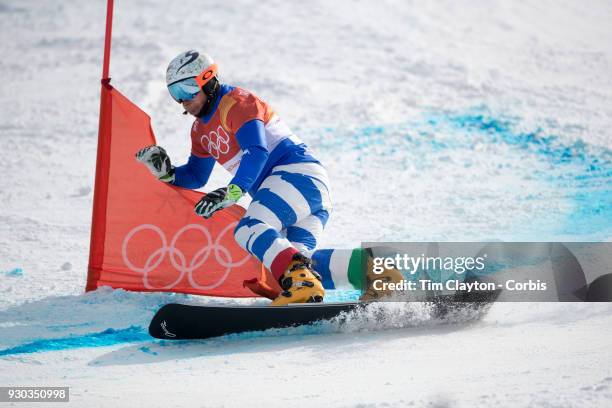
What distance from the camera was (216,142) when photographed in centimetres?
515

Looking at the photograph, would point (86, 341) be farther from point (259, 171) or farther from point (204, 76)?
point (204, 76)

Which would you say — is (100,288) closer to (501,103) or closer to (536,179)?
(536,179)

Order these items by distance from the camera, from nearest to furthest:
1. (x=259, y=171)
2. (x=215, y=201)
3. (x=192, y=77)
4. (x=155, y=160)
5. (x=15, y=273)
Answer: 1. (x=215, y=201)
2. (x=259, y=171)
3. (x=192, y=77)
4. (x=155, y=160)
5. (x=15, y=273)

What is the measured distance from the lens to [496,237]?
6.62 meters

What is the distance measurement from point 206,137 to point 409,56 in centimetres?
781

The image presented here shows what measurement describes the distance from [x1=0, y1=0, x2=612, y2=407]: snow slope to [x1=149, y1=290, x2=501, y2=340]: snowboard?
0.09 metres

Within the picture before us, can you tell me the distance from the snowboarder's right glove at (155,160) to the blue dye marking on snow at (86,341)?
1067 mm

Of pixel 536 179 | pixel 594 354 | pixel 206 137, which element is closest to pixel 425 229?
pixel 536 179

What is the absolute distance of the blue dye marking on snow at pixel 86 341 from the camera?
14.9 feet

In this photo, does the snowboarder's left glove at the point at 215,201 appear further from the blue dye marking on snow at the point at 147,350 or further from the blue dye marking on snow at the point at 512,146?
the blue dye marking on snow at the point at 512,146

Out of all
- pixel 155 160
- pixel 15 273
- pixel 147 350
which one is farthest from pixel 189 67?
pixel 15 273

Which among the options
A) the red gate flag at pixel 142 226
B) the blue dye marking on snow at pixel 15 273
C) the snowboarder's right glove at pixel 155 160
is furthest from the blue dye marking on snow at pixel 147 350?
the blue dye marking on snow at pixel 15 273

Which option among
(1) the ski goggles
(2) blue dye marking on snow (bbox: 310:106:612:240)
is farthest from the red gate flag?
(2) blue dye marking on snow (bbox: 310:106:612:240)

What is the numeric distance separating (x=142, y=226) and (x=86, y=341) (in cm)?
109
